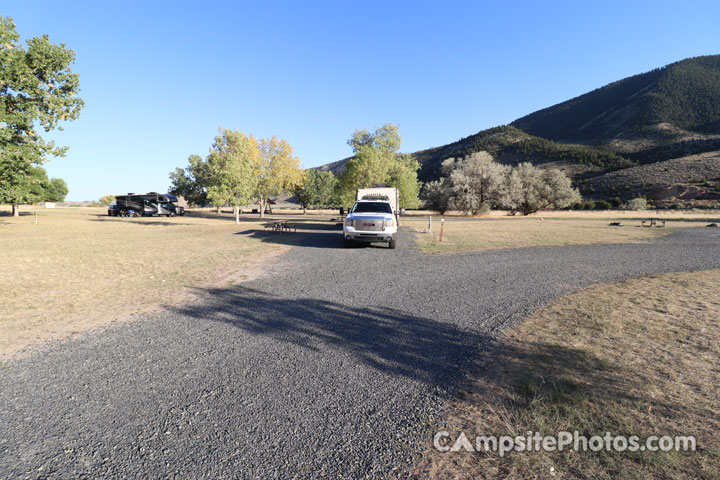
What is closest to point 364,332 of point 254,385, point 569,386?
point 254,385

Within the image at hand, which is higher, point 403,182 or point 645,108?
point 645,108

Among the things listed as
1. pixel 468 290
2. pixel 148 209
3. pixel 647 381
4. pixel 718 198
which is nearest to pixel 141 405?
pixel 647 381

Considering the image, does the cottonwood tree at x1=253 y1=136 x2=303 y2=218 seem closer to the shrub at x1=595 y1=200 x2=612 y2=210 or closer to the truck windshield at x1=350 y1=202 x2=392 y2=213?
the truck windshield at x1=350 y1=202 x2=392 y2=213

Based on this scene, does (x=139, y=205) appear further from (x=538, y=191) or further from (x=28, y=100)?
(x=538, y=191)

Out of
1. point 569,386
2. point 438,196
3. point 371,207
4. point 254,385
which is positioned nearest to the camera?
point 569,386

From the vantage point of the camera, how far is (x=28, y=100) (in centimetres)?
1730

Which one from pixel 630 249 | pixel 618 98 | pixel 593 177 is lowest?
pixel 630 249

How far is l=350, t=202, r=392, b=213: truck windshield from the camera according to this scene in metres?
15.1

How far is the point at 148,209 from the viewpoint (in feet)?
138

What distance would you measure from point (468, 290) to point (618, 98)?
184 m

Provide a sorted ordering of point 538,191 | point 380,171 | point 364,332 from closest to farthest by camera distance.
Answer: point 364,332
point 380,171
point 538,191

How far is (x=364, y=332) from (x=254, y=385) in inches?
74.0

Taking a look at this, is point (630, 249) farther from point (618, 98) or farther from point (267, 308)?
point (618, 98)

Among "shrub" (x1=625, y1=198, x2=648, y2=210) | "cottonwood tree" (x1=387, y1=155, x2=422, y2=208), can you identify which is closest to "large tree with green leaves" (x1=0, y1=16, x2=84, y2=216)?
"cottonwood tree" (x1=387, y1=155, x2=422, y2=208)
